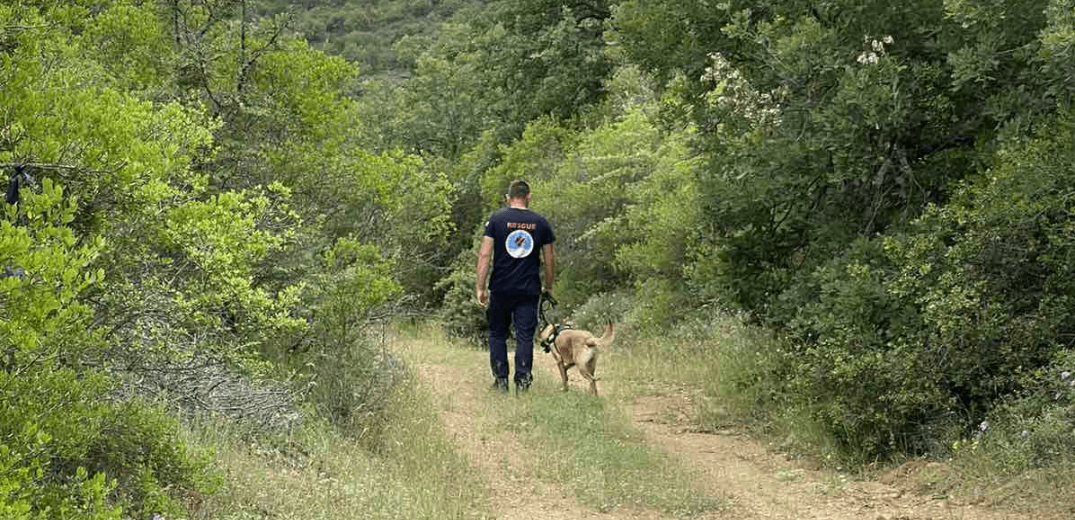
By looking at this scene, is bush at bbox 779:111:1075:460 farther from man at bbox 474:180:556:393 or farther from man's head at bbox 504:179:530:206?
man's head at bbox 504:179:530:206

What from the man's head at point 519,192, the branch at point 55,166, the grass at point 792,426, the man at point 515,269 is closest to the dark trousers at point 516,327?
the man at point 515,269

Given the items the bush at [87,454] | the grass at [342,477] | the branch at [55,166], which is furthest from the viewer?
the grass at [342,477]

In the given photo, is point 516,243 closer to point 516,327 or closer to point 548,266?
point 548,266

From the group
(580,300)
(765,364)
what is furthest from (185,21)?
(580,300)

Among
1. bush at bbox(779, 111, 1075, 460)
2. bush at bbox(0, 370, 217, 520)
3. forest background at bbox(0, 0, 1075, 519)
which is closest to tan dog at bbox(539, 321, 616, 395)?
forest background at bbox(0, 0, 1075, 519)

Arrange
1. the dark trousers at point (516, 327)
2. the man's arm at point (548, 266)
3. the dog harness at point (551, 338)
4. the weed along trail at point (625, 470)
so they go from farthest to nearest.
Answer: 1. the dog harness at point (551, 338)
2. the dark trousers at point (516, 327)
3. the man's arm at point (548, 266)
4. the weed along trail at point (625, 470)

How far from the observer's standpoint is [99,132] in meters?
4.32

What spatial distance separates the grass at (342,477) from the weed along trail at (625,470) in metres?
0.29

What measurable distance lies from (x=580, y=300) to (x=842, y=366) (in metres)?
13.6

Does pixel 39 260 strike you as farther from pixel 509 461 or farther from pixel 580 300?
pixel 580 300

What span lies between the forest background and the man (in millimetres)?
936

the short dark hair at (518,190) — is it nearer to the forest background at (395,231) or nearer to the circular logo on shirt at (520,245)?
the circular logo on shirt at (520,245)

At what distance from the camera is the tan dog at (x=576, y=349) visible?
10.2 m

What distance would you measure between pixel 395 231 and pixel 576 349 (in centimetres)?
270
